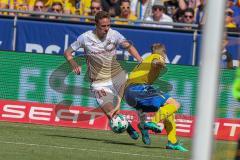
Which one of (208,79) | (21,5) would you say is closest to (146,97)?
(21,5)

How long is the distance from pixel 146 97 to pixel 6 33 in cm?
547

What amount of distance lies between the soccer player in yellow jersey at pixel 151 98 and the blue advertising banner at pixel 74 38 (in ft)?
11.6

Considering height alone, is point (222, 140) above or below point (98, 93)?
above

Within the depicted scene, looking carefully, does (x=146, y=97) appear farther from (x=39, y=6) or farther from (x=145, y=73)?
(x=39, y=6)

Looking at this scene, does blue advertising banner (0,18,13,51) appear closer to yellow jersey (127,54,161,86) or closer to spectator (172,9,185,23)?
spectator (172,9,185,23)

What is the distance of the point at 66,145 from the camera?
14.4 metres

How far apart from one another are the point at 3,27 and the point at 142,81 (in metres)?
5.35

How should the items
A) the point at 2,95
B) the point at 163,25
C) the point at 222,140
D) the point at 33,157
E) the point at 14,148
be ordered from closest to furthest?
1. the point at 222,140
2. the point at 33,157
3. the point at 14,148
4. the point at 2,95
5. the point at 163,25

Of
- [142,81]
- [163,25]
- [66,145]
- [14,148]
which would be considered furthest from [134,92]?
[163,25]

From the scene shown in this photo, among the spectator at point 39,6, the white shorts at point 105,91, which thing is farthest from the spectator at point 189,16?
the white shorts at point 105,91

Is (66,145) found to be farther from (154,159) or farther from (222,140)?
(222,140)

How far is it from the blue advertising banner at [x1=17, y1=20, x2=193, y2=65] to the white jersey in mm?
2826

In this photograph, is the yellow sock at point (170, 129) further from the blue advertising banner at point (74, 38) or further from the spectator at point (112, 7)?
the spectator at point (112, 7)

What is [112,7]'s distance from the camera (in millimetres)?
21422
